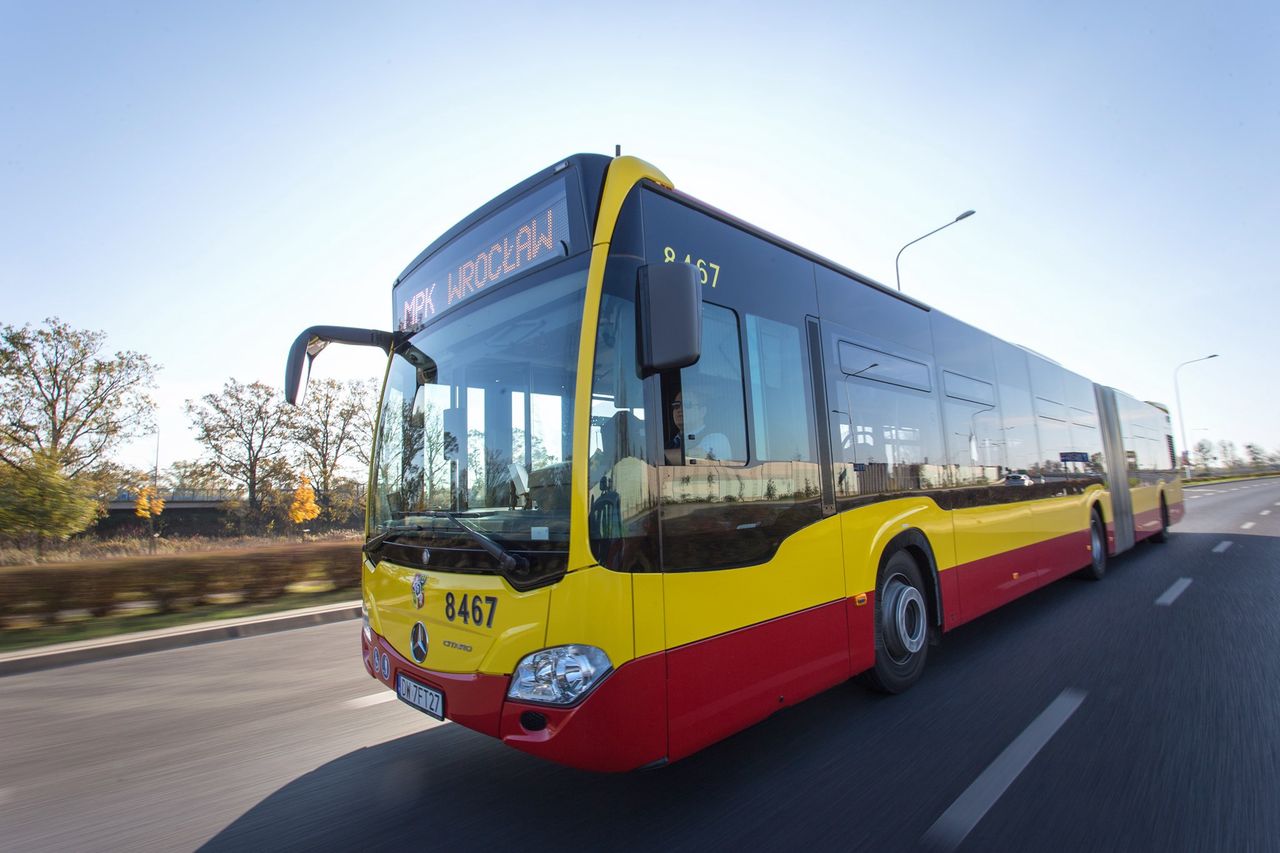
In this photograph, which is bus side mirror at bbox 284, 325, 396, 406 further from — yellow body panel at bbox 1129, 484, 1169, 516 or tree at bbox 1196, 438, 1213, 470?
tree at bbox 1196, 438, 1213, 470

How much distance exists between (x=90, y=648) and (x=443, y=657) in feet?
20.0

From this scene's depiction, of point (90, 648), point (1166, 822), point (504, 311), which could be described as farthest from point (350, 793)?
point (90, 648)

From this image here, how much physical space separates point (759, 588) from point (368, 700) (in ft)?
11.1

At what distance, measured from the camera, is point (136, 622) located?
8016 mm

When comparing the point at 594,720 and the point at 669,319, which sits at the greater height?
the point at 669,319

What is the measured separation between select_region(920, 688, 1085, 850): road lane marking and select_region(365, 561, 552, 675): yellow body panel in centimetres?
190

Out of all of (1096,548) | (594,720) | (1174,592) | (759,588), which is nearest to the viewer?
(594,720)

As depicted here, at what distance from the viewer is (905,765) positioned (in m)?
3.31

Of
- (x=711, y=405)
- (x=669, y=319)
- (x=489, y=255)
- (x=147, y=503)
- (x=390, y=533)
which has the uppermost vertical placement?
(x=489, y=255)

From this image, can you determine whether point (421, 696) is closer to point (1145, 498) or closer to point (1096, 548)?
point (1096, 548)

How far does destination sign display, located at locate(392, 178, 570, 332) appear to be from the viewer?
3098 mm

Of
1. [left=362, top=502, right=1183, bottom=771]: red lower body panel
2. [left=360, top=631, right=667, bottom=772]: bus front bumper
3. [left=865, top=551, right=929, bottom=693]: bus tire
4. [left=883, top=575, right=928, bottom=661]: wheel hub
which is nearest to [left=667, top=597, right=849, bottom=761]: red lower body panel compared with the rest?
[left=362, top=502, right=1183, bottom=771]: red lower body panel

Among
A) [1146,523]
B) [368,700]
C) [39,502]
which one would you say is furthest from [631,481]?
[39,502]

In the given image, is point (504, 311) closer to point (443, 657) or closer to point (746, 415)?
point (746, 415)
